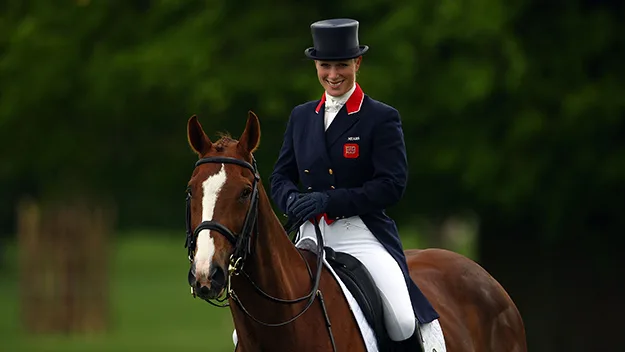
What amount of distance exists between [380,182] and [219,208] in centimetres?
111

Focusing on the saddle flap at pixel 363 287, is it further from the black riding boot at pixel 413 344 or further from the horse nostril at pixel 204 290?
the horse nostril at pixel 204 290

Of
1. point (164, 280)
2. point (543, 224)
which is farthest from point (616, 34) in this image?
point (164, 280)

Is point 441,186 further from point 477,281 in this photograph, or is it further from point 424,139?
point 477,281

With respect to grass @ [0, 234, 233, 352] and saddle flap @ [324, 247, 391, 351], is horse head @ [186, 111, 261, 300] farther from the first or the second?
grass @ [0, 234, 233, 352]

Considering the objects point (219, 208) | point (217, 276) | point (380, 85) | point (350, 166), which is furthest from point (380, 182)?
point (380, 85)

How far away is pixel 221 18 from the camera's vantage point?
1172cm

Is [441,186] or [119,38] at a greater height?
[119,38]

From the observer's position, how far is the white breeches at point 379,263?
6.20 metres

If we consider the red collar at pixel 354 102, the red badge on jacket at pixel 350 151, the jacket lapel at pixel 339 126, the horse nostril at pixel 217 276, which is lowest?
the horse nostril at pixel 217 276

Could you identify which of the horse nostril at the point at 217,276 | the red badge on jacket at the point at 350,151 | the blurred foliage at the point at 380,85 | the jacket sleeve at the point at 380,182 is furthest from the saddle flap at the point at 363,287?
the blurred foliage at the point at 380,85

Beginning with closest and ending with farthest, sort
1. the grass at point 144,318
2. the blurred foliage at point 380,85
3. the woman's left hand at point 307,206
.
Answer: the woman's left hand at point 307,206 → the blurred foliage at point 380,85 → the grass at point 144,318

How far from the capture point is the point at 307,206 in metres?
5.88

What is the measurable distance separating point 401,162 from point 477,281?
5.30 feet

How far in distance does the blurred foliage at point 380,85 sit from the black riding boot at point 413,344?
15.3 ft
